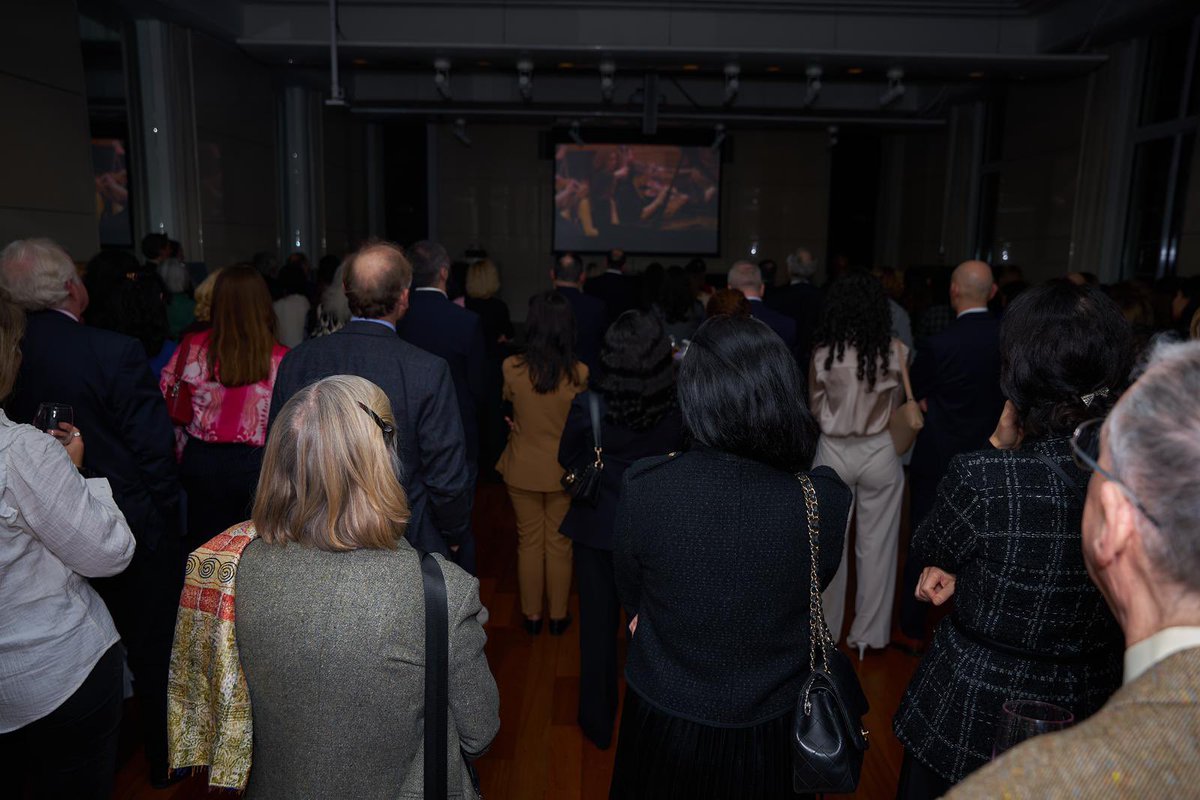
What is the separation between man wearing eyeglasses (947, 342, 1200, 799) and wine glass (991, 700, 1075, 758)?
0.22 m

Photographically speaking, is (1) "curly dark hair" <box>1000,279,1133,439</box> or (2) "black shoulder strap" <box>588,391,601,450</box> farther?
(2) "black shoulder strap" <box>588,391,601,450</box>

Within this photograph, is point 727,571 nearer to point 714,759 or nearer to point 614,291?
point 714,759

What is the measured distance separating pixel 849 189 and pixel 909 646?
10.9 m

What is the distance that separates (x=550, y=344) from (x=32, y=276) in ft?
6.17

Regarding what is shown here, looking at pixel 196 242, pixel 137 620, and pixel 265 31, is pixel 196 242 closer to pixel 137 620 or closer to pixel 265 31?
pixel 265 31

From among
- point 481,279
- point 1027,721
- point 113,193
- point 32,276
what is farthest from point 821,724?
point 113,193

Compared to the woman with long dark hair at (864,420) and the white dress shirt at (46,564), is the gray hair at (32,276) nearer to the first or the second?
the white dress shirt at (46,564)

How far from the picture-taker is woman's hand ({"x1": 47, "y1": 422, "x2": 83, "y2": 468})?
6.00 feet

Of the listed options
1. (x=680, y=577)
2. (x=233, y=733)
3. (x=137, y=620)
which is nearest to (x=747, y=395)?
(x=680, y=577)

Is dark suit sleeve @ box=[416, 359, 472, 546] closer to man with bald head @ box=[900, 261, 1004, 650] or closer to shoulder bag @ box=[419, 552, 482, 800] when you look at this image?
shoulder bag @ box=[419, 552, 482, 800]

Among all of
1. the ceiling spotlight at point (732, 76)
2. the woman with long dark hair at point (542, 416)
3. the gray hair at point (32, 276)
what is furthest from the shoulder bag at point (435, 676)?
the ceiling spotlight at point (732, 76)

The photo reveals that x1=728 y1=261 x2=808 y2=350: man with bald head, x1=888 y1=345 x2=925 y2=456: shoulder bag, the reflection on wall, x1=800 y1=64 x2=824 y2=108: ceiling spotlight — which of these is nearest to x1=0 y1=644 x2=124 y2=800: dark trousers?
x1=888 y1=345 x2=925 y2=456: shoulder bag

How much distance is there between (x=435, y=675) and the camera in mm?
1350

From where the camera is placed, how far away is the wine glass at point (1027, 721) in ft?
3.26
